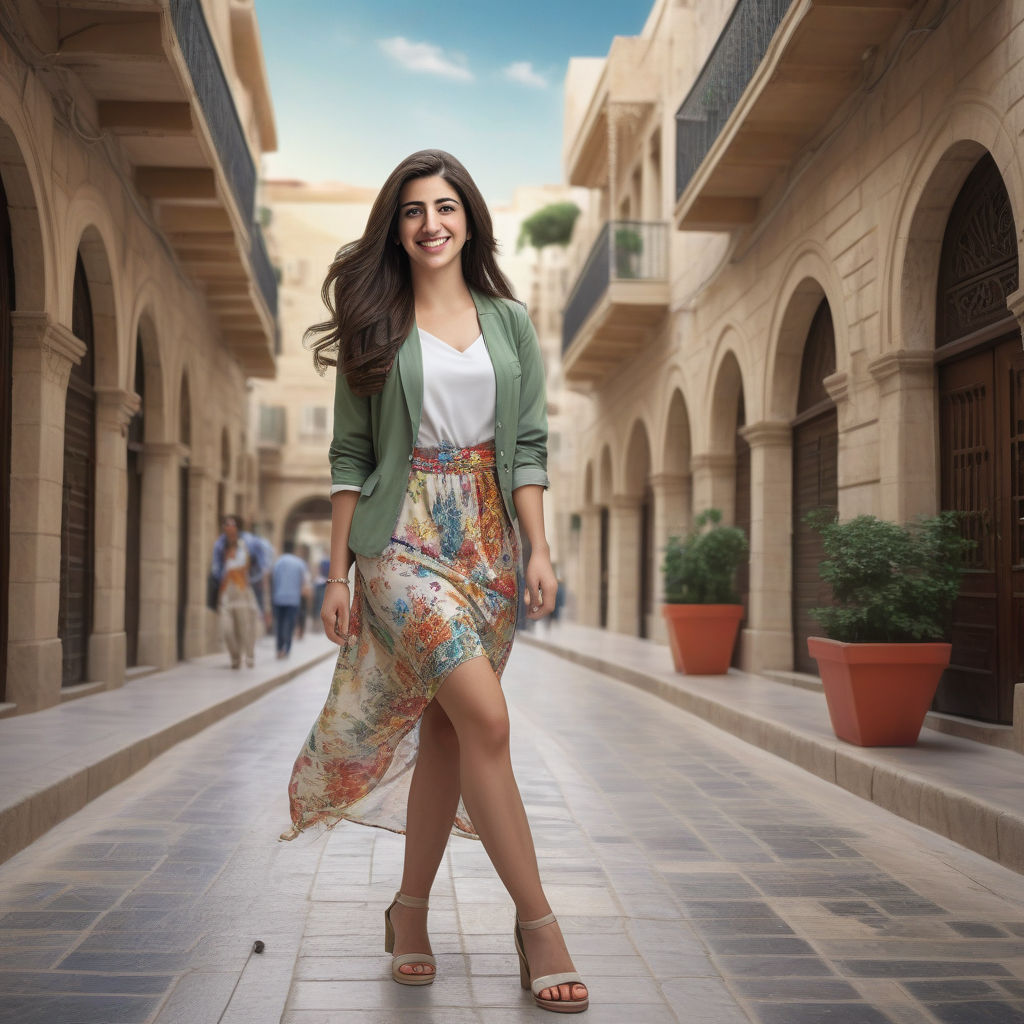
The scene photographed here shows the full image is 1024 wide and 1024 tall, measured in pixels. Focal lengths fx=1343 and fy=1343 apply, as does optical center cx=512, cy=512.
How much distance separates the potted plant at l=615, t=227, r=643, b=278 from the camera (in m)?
19.8

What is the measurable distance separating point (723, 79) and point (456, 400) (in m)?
11.2

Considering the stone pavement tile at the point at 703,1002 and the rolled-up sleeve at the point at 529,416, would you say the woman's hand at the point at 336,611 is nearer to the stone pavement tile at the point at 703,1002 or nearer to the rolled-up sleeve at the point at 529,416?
the rolled-up sleeve at the point at 529,416

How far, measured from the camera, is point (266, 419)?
139 feet

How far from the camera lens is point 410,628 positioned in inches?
129

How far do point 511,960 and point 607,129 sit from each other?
21.0 m

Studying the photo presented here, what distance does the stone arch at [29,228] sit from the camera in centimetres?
895

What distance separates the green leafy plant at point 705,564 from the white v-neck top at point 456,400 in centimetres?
1012

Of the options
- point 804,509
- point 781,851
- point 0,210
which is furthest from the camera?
point 804,509

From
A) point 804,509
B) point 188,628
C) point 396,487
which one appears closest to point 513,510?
point 396,487

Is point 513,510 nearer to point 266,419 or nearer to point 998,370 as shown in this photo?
point 998,370

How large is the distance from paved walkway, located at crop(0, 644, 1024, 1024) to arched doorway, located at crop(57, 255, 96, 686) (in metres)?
4.42

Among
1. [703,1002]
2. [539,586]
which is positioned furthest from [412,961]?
[539,586]

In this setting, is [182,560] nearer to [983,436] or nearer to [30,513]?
[30,513]

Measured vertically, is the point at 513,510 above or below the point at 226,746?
above
